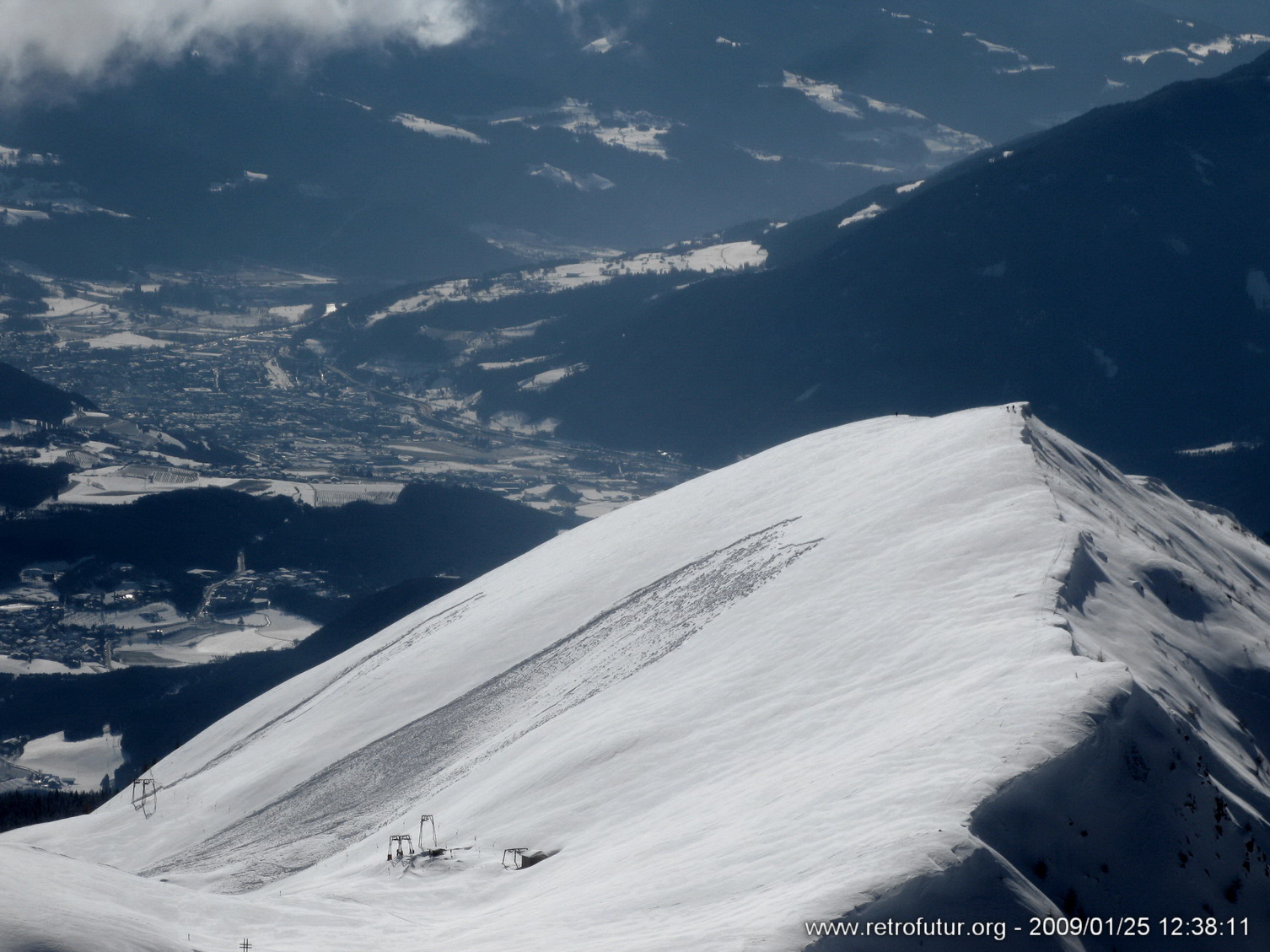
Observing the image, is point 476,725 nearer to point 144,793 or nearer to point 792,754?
point 144,793

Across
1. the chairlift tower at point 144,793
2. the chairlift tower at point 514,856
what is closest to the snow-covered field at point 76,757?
the chairlift tower at point 144,793

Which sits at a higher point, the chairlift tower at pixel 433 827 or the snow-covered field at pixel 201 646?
the snow-covered field at pixel 201 646

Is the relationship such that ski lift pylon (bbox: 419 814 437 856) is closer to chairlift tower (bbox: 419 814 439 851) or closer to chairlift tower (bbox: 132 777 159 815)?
chairlift tower (bbox: 419 814 439 851)

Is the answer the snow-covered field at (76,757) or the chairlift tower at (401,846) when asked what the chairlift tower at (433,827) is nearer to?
the chairlift tower at (401,846)

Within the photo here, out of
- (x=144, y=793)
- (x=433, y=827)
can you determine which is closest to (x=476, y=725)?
(x=433, y=827)

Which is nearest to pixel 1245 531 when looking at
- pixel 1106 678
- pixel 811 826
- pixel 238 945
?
pixel 1106 678

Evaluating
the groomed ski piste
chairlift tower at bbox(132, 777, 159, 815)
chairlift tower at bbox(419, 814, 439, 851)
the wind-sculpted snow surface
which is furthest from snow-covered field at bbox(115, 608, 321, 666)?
chairlift tower at bbox(419, 814, 439, 851)

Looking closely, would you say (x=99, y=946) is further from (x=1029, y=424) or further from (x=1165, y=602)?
(x=1029, y=424)
